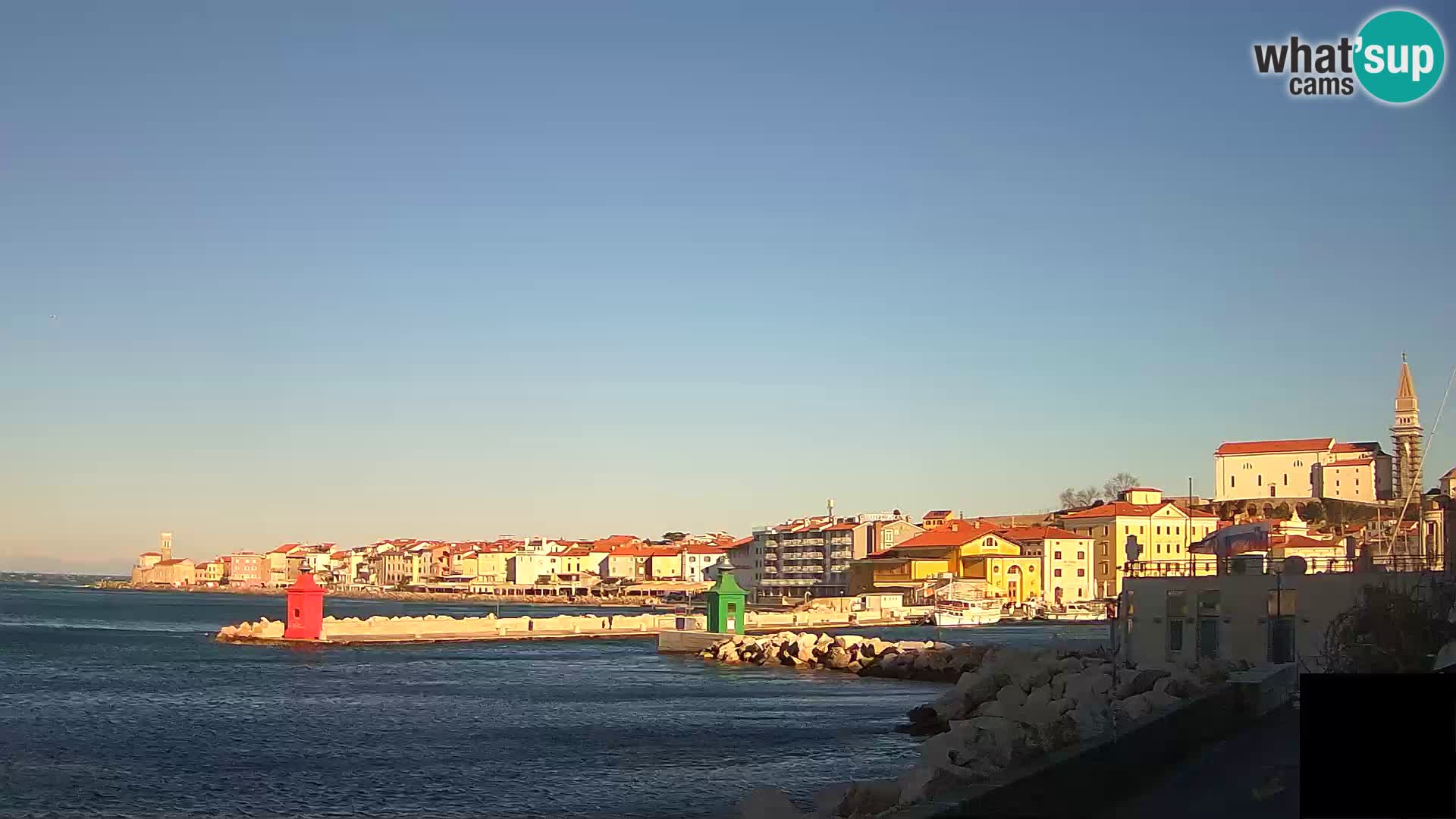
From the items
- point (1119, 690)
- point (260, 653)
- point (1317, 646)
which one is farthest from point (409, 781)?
point (260, 653)

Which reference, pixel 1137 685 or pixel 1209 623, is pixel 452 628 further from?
pixel 1137 685

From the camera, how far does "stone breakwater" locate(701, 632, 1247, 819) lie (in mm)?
12336

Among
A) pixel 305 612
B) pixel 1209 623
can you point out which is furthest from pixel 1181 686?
pixel 305 612

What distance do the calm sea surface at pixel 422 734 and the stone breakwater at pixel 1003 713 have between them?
64.2 inches

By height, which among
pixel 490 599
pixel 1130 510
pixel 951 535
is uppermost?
pixel 1130 510

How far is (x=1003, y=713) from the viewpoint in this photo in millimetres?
21578

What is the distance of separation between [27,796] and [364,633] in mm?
37885

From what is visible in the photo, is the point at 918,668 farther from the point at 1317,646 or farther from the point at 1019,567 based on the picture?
the point at 1019,567

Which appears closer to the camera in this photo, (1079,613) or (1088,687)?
(1088,687)

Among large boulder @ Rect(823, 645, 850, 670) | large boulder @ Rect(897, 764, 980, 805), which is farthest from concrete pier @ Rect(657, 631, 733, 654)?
large boulder @ Rect(897, 764, 980, 805)

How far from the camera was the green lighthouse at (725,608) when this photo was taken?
184ft

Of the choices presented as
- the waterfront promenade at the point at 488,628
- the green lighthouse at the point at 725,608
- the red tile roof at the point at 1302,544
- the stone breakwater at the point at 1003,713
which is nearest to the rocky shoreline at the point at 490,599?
the waterfront promenade at the point at 488,628

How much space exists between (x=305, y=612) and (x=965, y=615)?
3526cm

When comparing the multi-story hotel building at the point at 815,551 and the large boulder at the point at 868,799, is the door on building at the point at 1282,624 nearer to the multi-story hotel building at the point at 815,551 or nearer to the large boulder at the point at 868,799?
the large boulder at the point at 868,799
